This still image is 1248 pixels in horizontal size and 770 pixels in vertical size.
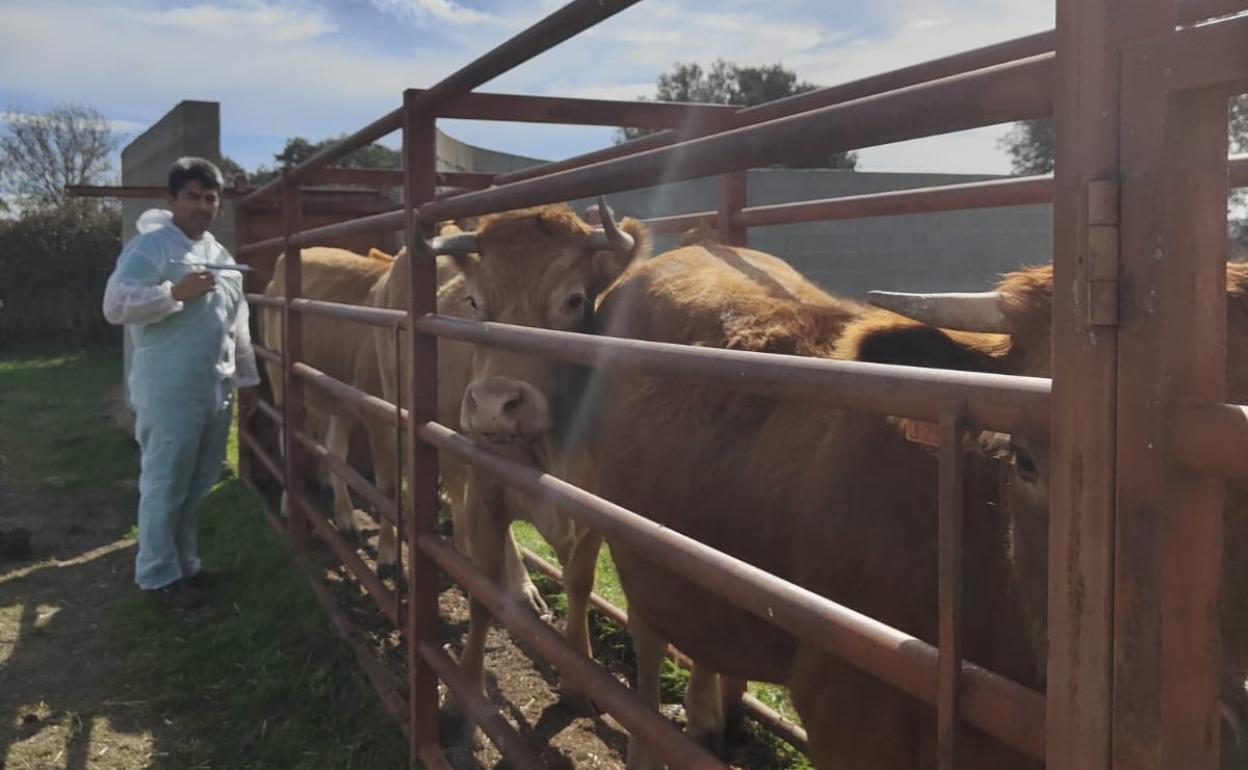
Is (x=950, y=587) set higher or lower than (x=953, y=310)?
lower

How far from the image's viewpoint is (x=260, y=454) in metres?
6.93

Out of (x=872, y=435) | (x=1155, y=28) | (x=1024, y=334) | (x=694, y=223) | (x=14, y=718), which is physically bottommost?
(x=14, y=718)

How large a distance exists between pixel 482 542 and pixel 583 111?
5.88 ft

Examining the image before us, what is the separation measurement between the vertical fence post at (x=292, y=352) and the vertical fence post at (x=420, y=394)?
2.52 meters

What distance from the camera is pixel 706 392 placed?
274cm

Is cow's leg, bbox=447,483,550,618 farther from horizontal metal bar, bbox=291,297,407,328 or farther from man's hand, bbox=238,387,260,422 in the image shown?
man's hand, bbox=238,387,260,422

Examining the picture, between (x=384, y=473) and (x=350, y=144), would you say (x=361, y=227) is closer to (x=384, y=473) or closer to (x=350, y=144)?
(x=350, y=144)

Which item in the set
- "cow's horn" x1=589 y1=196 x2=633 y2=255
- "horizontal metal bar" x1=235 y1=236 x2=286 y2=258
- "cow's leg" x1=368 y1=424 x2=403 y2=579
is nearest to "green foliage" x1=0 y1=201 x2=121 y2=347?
"horizontal metal bar" x1=235 y1=236 x2=286 y2=258

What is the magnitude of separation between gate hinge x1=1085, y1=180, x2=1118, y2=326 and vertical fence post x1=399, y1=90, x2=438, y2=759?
237 cm

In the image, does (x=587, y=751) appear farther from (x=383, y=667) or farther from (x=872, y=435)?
(x=872, y=435)

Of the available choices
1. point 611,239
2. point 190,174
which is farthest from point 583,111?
point 190,174

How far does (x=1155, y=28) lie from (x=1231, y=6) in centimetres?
24

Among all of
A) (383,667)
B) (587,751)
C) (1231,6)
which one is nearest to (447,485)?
(383,667)

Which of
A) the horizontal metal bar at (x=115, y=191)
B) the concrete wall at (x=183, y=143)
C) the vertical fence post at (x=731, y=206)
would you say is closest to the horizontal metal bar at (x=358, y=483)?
the vertical fence post at (x=731, y=206)
